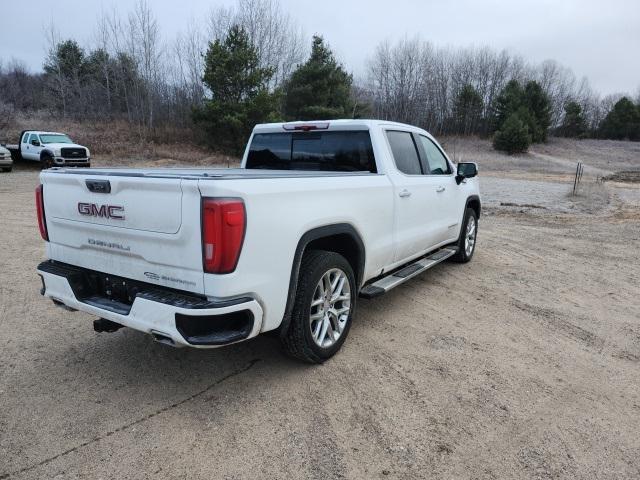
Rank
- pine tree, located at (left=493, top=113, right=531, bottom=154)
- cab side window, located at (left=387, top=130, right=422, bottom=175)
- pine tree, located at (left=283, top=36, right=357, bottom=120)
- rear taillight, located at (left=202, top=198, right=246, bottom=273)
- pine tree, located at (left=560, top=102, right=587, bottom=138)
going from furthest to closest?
pine tree, located at (left=560, top=102, right=587, bottom=138)
pine tree, located at (left=493, top=113, right=531, bottom=154)
pine tree, located at (left=283, top=36, right=357, bottom=120)
cab side window, located at (left=387, top=130, right=422, bottom=175)
rear taillight, located at (left=202, top=198, right=246, bottom=273)

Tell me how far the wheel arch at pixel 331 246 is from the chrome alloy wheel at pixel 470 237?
312 centimetres

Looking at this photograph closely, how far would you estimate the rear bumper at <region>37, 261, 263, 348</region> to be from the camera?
259cm

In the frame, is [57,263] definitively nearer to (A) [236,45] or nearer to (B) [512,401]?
(B) [512,401]

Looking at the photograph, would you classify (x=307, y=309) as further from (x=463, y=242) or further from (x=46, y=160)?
(x=46, y=160)

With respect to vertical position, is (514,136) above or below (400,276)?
above

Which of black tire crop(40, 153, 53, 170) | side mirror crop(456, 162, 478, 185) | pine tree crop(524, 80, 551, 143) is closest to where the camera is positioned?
side mirror crop(456, 162, 478, 185)

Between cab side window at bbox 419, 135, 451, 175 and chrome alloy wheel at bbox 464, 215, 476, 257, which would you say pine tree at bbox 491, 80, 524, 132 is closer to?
chrome alloy wheel at bbox 464, 215, 476, 257

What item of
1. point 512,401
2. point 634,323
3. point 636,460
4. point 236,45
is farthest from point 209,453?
point 236,45

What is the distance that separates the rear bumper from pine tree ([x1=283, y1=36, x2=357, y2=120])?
3225cm

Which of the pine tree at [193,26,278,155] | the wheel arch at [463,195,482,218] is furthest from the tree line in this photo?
the wheel arch at [463,195,482,218]

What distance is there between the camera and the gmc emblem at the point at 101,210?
9.44 ft

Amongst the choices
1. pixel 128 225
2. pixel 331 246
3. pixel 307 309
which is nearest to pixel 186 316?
pixel 128 225

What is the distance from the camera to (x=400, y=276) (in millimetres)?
4422

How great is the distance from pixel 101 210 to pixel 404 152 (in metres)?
2.94
